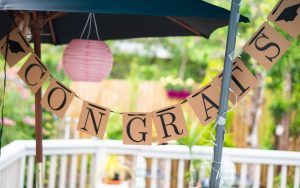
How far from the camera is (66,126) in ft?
20.8

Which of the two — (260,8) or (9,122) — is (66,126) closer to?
(9,122)

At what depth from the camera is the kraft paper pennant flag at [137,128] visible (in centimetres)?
200

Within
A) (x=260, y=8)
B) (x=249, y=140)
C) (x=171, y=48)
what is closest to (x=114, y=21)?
(x=260, y=8)

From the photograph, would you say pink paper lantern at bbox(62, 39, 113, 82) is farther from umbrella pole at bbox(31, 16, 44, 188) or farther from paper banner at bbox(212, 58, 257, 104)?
paper banner at bbox(212, 58, 257, 104)

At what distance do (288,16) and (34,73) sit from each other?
1104mm

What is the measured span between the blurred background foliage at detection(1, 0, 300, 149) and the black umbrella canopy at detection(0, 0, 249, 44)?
0.40 meters

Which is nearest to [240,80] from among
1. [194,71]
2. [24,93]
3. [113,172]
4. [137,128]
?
[137,128]

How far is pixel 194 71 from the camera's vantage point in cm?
1149

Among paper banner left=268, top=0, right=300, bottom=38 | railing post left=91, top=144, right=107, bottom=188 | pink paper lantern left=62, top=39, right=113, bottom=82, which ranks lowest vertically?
railing post left=91, top=144, right=107, bottom=188

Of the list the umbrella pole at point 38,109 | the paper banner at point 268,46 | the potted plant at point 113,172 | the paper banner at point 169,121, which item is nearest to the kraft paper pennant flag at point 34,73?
the umbrella pole at point 38,109

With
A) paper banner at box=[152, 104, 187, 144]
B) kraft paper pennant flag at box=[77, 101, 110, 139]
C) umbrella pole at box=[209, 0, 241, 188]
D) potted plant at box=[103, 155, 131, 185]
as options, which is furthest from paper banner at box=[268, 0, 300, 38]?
potted plant at box=[103, 155, 131, 185]

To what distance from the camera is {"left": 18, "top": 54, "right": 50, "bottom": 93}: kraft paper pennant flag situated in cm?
211

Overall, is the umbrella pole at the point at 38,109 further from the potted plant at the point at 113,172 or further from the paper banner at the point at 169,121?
the potted plant at the point at 113,172

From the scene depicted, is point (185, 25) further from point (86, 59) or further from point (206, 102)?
point (206, 102)
